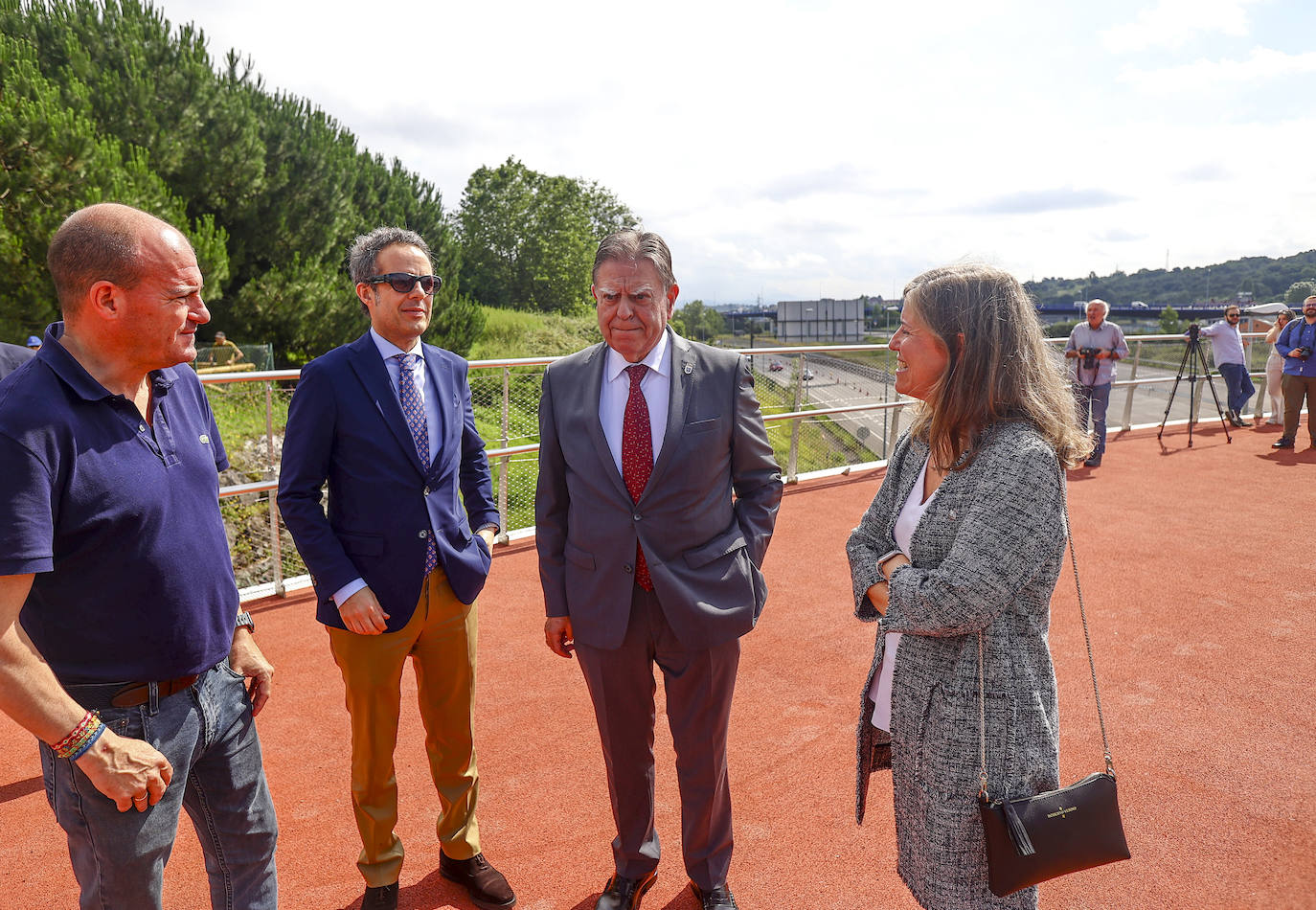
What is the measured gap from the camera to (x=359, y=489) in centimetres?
240

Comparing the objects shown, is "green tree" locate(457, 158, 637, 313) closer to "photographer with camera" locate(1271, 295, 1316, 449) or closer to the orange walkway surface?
"photographer with camera" locate(1271, 295, 1316, 449)

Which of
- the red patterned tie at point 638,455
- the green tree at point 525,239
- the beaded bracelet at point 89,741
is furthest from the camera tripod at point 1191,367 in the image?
the green tree at point 525,239

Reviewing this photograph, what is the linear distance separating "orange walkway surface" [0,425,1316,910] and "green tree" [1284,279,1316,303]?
601 cm

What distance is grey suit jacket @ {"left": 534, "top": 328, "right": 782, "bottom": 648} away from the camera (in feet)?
7.58

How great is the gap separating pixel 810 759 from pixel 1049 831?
180 cm

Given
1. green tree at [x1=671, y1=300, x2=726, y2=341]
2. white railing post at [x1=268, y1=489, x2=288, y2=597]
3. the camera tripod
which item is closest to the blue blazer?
white railing post at [x1=268, y1=489, x2=288, y2=597]

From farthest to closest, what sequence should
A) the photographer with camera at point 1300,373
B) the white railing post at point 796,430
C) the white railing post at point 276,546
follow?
the photographer with camera at point 1300,373 → the white railing post at point 796,430 → the white railing post at point 276,546

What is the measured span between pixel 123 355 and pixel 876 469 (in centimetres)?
751

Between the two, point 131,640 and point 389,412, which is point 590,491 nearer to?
point 389,412

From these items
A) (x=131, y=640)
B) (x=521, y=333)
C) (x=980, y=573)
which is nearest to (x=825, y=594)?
(x=980, y=573)

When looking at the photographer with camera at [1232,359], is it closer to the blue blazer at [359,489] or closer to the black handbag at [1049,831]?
the black handbag at [1049,831]

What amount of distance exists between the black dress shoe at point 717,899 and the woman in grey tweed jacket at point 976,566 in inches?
33.1

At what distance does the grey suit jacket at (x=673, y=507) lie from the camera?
2.31m

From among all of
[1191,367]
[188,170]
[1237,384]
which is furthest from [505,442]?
[188,170]
